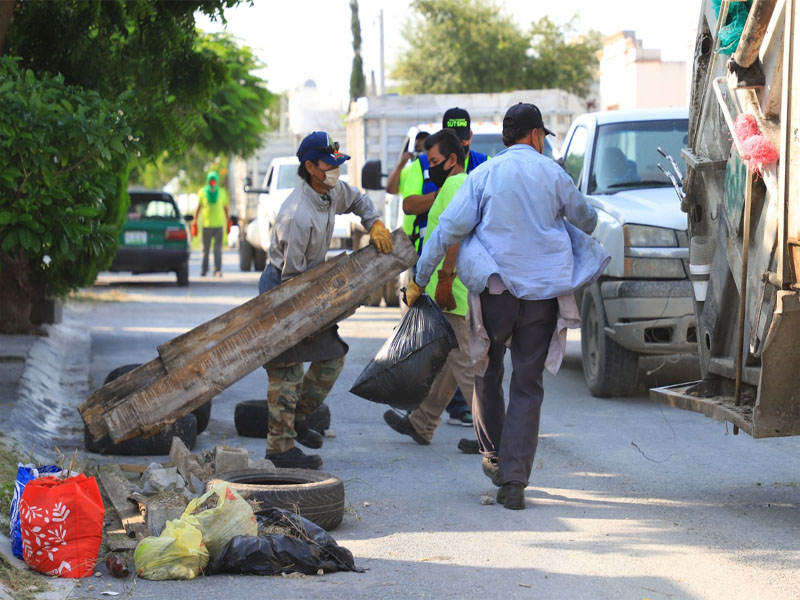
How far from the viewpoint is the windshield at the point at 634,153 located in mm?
10266

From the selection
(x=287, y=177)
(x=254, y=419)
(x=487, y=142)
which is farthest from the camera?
(x=287, y=177)

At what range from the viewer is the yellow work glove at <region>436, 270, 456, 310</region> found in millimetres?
7500

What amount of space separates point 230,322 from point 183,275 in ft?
56.1

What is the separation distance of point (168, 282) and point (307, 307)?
18714 mm

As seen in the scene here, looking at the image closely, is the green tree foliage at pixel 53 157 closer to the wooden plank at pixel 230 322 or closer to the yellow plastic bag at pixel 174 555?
the wooden plank at pixel 230 322

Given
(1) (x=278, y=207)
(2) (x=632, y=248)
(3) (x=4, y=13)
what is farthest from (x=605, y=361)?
(1) (x=278, y=207)

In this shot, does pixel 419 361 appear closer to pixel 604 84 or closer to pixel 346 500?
pixel 346 500

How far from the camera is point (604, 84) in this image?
4597 cm

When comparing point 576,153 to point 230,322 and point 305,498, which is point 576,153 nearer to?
point 230,322

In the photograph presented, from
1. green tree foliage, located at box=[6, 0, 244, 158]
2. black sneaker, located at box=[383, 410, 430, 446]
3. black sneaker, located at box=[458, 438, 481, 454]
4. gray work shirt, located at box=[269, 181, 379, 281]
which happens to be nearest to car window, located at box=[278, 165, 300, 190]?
green tree foliage, located at box=[6, 0, 244, 158]

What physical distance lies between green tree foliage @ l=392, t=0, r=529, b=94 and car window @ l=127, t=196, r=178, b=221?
83.5 feet

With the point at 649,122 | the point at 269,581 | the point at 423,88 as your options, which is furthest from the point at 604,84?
the point at 269,581

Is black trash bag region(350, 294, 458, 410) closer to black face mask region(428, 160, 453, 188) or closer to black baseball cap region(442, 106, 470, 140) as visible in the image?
black face mask region(428, 160, 453, 188)

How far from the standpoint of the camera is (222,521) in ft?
17.2
